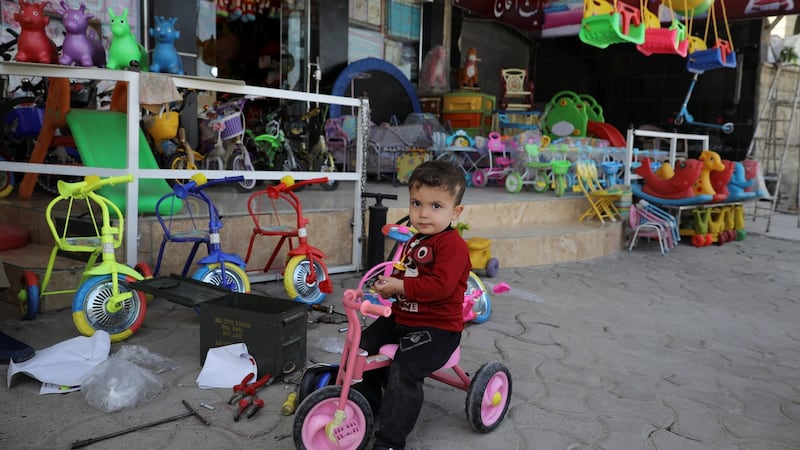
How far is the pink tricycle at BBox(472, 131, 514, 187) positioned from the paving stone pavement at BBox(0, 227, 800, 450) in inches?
143

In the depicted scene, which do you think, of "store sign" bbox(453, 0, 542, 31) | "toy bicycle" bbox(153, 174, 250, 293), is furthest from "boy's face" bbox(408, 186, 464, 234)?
"store sign" bbox(453, 0, 542, 31)

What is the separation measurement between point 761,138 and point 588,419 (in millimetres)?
10900

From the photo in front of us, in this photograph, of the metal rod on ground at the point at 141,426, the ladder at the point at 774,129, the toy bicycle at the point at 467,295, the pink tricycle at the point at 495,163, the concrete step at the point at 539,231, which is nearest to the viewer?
the metal rod on ground at the point at 141,426

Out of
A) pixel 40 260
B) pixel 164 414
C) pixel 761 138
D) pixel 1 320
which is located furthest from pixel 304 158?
pixel 761 138

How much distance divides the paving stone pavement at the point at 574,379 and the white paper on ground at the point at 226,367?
70mm

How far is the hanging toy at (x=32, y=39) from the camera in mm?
4141

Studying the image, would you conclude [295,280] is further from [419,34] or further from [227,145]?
[419,34]

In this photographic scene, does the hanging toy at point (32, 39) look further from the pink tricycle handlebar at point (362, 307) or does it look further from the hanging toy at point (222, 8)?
the hanging toy at point (222, 8)

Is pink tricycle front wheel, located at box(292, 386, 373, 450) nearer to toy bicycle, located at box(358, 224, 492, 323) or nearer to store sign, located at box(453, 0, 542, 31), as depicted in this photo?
toy bicycle, located at box(358, 224, 492, 323)

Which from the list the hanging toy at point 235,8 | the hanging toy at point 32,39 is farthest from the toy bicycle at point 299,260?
the hanging toy at point 235,8

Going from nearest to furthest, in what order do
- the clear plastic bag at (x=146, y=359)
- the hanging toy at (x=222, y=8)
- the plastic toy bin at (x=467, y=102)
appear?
the clear plastic bag at (x=146, y=359)
the hanging toy at (x=222, y=8)
the plastic toy bin at (x=467, y=102)

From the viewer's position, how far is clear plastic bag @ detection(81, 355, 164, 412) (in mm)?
2504

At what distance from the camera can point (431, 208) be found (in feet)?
7.58

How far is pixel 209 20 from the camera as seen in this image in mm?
8500
